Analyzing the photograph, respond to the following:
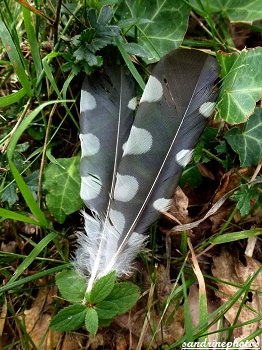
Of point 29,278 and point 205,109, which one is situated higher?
point 205,109

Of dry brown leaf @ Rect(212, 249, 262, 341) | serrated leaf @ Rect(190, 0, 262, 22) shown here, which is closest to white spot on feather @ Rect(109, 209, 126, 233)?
dry brown leaf @ Rect(212, 249, 262, 341)

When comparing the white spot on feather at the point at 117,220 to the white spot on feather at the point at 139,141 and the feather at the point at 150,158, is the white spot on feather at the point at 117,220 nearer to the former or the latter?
the feather at the point at 150,158

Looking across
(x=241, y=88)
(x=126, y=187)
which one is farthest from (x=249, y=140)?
(x=126, y=187)

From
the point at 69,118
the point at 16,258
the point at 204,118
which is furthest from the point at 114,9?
the point at 16,258

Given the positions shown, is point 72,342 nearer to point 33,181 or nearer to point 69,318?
point 69,318

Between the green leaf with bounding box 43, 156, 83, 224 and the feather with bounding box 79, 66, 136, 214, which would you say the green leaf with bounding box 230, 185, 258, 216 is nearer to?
the feather with bounding box 79, 66, 136, 214

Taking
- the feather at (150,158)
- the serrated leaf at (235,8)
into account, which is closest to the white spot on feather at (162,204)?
the feather at (150,158)
